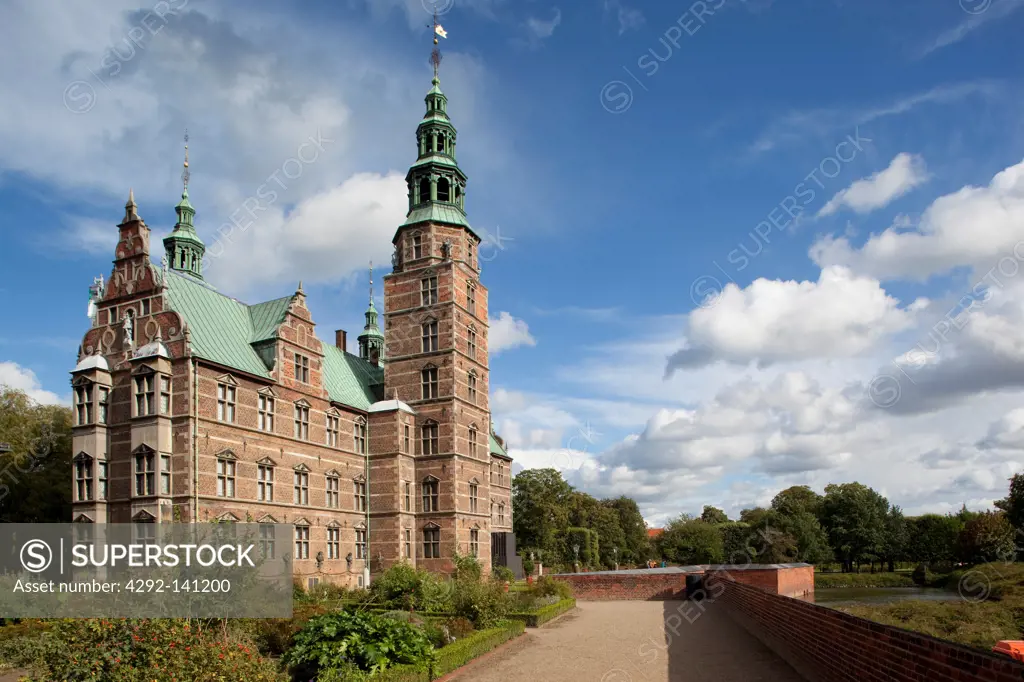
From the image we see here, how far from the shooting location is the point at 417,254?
45844mm

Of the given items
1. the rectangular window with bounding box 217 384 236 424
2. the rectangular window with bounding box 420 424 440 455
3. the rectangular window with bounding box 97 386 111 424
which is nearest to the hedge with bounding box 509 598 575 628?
the rectangular window with bounding box 217 384 236 424

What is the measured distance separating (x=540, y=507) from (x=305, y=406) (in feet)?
124

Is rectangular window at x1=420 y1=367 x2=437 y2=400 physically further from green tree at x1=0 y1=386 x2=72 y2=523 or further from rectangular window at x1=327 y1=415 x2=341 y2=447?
green tree at x1=0 y1=386 x2=72 y2=523

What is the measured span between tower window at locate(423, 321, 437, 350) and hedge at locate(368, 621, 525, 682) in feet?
73.3

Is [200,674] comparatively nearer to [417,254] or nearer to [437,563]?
[437,563]

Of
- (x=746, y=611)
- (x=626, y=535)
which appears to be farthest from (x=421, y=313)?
(x=626, y=535)

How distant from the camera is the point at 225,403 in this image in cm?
3238

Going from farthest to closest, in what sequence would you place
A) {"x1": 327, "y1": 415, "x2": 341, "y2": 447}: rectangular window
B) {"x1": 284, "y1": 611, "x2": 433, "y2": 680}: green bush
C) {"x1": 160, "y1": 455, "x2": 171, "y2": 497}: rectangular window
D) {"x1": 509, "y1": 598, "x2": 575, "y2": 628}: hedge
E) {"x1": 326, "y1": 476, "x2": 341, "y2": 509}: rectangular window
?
{"x1": 327, "y1": 415, "x2": 341, "y2": 447}: rectangular window < {"x1": 326, "y1": 476, "x2": 341, "y2": 509}: rectangular window < {"x1": 160, "y1": 455, "x2": 171, "y2": 497}: rectangular window < {"x1": 509, "y1": 598, "x2": 575, "y2": 628}: hedge < {"x1": 284, "y1": 611, "x2": 433, "y2": 680}: green bush

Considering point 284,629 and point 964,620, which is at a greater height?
point 284,629

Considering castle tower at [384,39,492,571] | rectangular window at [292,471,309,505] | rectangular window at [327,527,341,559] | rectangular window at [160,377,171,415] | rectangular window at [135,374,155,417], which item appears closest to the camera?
rectangular window at [160,377,171,415]

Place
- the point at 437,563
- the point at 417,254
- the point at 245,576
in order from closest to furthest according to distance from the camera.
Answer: the point at 245,576 < the point at 437,563 < the point at 417,254

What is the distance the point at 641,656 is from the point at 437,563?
24.6m

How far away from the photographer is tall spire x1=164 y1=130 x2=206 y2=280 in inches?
1949

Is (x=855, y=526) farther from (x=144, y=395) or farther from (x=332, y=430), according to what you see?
(x=144, y=395)
